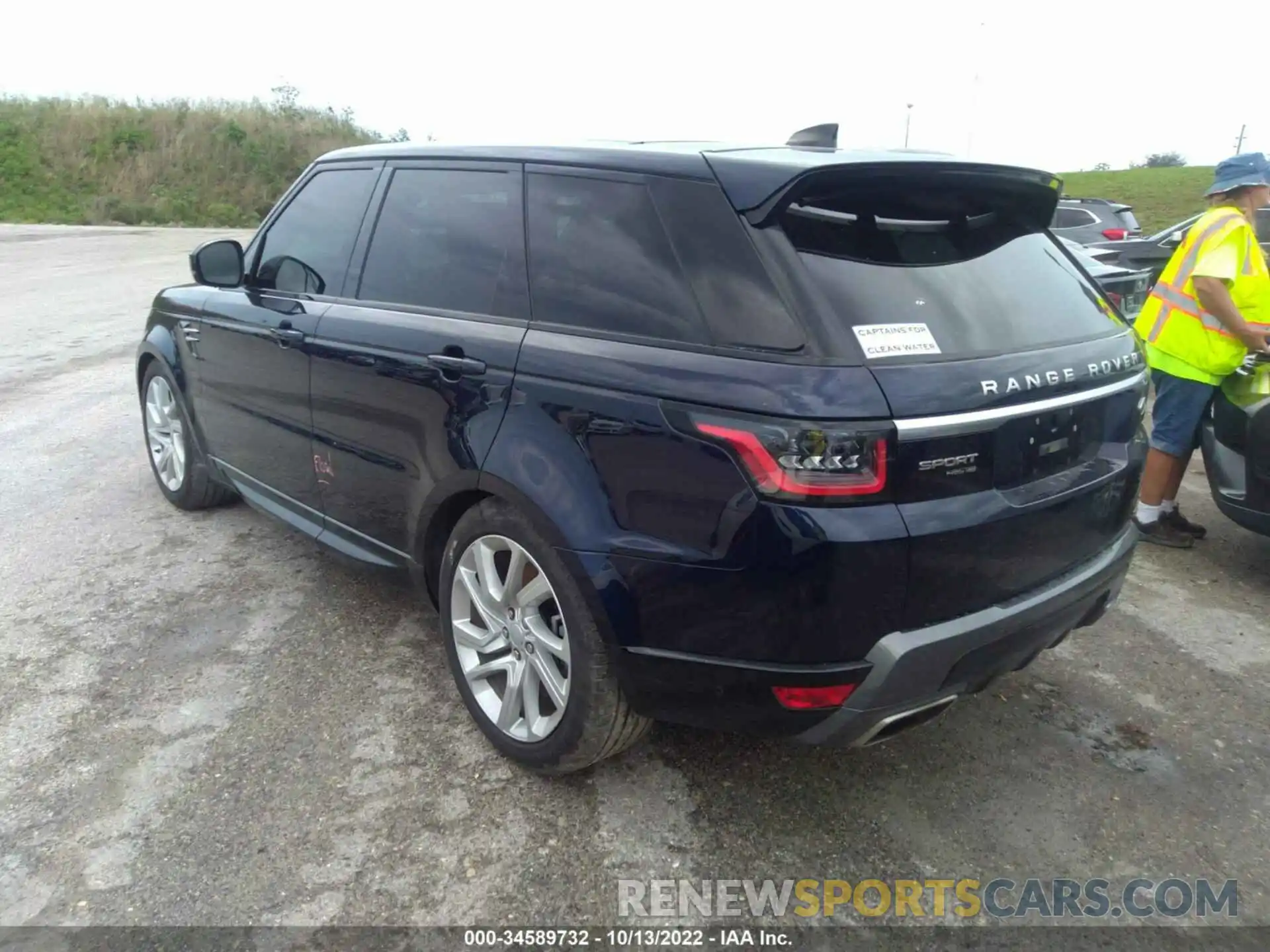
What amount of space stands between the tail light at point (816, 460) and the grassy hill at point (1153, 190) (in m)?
23.4

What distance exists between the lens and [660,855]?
259cm

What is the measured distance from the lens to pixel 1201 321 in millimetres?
4520

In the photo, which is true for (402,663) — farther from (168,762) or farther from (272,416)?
(272,416)

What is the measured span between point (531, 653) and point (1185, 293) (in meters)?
3.75

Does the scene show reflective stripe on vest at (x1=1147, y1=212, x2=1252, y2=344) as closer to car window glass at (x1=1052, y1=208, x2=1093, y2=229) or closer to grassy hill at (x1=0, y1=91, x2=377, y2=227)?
car window glass at (x1=1052, y1=208, x2=1093, y2=229)

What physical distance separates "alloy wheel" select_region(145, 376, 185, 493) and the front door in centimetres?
61

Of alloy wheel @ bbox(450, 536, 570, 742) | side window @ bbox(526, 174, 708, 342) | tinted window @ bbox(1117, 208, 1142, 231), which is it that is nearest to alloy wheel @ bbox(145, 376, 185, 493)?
alloy wheel @ bbox(450, 536, 570, 742)

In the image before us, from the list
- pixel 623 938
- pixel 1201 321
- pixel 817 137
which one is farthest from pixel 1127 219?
pixel 623 938

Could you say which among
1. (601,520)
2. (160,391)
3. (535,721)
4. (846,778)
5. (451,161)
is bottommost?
(846,778)

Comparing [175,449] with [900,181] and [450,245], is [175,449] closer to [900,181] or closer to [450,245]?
[450,245]

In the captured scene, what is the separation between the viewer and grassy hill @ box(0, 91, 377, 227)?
3084cm

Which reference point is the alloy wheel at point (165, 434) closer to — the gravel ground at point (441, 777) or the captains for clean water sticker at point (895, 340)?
the gravel ground at point (441, 777)

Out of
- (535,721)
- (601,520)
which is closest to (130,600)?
(535,721)

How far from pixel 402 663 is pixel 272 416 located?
1175 mm
